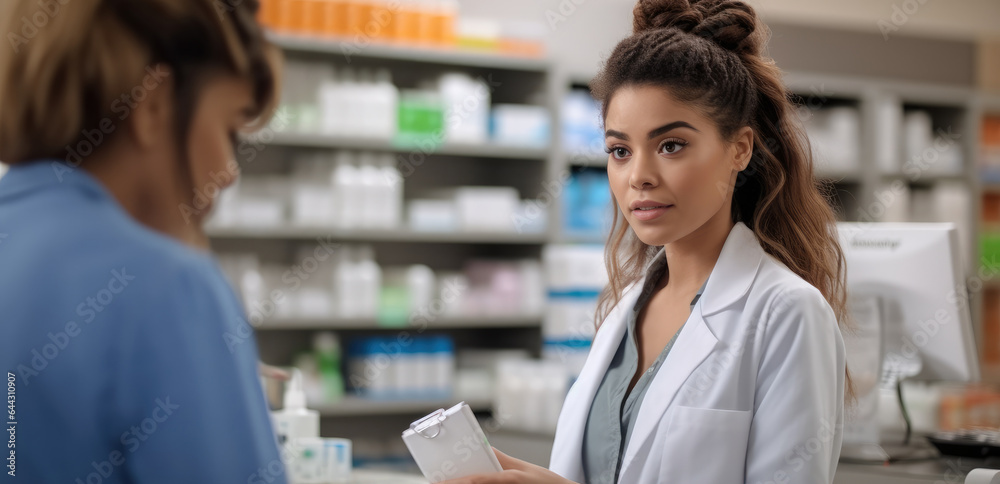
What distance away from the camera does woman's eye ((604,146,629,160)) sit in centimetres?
147

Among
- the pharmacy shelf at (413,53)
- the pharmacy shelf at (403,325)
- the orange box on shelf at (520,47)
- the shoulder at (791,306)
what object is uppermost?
the orange box on shelf at (520,47)

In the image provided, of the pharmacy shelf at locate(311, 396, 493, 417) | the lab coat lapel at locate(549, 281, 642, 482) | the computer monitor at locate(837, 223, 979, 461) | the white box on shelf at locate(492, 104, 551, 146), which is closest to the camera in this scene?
the lab coat lapel at locate(549, 281, 642, 482)

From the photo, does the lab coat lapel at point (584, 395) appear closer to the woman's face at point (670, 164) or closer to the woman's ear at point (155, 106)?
the woman's face at point (670, 164)

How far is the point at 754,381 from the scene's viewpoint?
1342 millimetres

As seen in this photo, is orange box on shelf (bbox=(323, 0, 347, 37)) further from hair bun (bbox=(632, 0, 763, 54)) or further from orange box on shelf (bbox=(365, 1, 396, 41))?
hair bun (bbox=(632, 0, 763, 54))

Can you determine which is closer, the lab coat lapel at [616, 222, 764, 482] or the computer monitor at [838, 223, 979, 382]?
the lab coat lapel at [616, 222, 764, 482]

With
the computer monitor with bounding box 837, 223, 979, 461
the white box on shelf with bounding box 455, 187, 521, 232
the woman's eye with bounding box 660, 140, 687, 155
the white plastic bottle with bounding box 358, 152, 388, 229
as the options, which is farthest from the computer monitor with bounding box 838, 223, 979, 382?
the white plastic bottle with bounding box 358, 152, 388, 229

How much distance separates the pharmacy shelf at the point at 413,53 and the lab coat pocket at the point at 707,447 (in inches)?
118

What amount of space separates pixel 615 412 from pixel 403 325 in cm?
268

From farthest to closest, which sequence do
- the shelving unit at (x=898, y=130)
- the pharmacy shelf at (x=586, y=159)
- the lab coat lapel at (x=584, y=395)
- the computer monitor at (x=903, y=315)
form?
1. the shelving unit at (x=898, y=130)
2. the pharmacy shelf at (x=586, y=159)
3. the computer monitor at (x=903, y=315)
4. the lab coat lapel at (x=584, y=395)

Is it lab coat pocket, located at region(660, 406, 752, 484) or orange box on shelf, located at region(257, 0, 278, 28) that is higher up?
orange box on shelf, located at region(257, 0, 278, 28)

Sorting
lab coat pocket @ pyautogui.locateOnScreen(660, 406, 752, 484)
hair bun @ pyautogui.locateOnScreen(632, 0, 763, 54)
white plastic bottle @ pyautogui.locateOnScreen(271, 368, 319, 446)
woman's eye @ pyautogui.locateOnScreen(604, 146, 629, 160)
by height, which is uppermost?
hair bun @ pyautogui.locateOnScreen(632, 0, 763, 54)

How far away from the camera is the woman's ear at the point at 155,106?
56 centimetres

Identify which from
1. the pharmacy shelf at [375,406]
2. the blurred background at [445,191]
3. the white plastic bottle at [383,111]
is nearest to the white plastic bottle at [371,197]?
the blurred background at [445,191]
